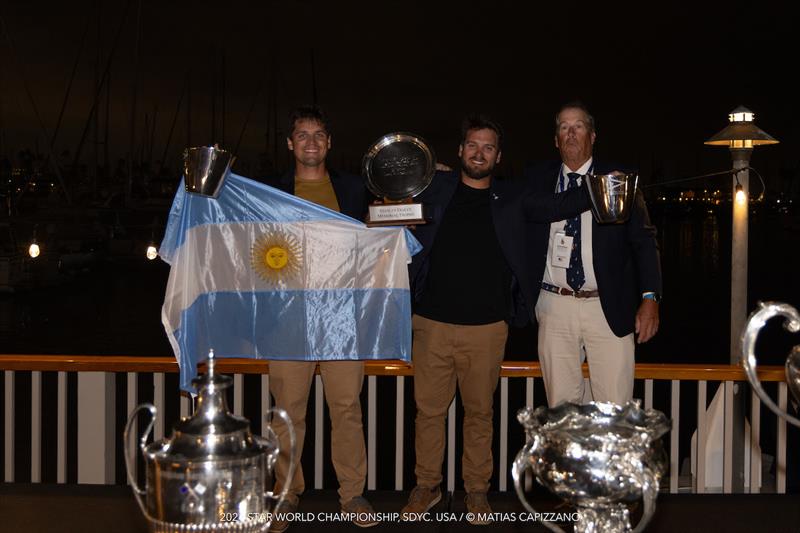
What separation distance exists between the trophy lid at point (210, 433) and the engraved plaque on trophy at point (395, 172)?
1415 millimetres

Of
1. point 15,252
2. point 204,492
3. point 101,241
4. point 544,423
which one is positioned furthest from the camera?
point 101,241

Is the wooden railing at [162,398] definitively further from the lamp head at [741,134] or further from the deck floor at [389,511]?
the lamp head at [741,134]

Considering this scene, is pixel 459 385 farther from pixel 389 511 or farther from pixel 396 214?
pixel 396 214

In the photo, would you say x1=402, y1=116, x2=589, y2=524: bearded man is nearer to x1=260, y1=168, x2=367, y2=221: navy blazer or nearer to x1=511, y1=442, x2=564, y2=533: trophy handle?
x1=260, y1=168, x2=367, y2=221: navy blazer

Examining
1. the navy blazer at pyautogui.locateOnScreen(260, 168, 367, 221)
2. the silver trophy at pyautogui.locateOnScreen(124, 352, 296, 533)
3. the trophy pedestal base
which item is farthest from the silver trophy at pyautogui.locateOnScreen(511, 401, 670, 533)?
the navy blazer at pyautogui.locateOnScreen(260, 168, 367, 221)

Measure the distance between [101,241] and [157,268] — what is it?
295 cm

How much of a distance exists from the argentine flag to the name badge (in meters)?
0.56

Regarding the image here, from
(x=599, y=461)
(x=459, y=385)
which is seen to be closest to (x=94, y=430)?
(x=459, y=385)

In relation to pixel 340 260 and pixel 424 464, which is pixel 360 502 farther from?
pixel 340 260

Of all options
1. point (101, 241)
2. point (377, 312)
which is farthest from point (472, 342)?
point (101, 241)

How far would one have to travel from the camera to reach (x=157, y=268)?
41125 millimetres

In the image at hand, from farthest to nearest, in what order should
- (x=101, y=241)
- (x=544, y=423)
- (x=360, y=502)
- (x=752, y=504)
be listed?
(x=101, y=241) → (x=752, y=504) → (x=360, y=502) → (x=544, y=423)

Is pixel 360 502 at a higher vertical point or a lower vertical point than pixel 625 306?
lower

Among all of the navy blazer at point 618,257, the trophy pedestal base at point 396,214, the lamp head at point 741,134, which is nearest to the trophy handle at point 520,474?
the trophy pedestal base at point 396,214
